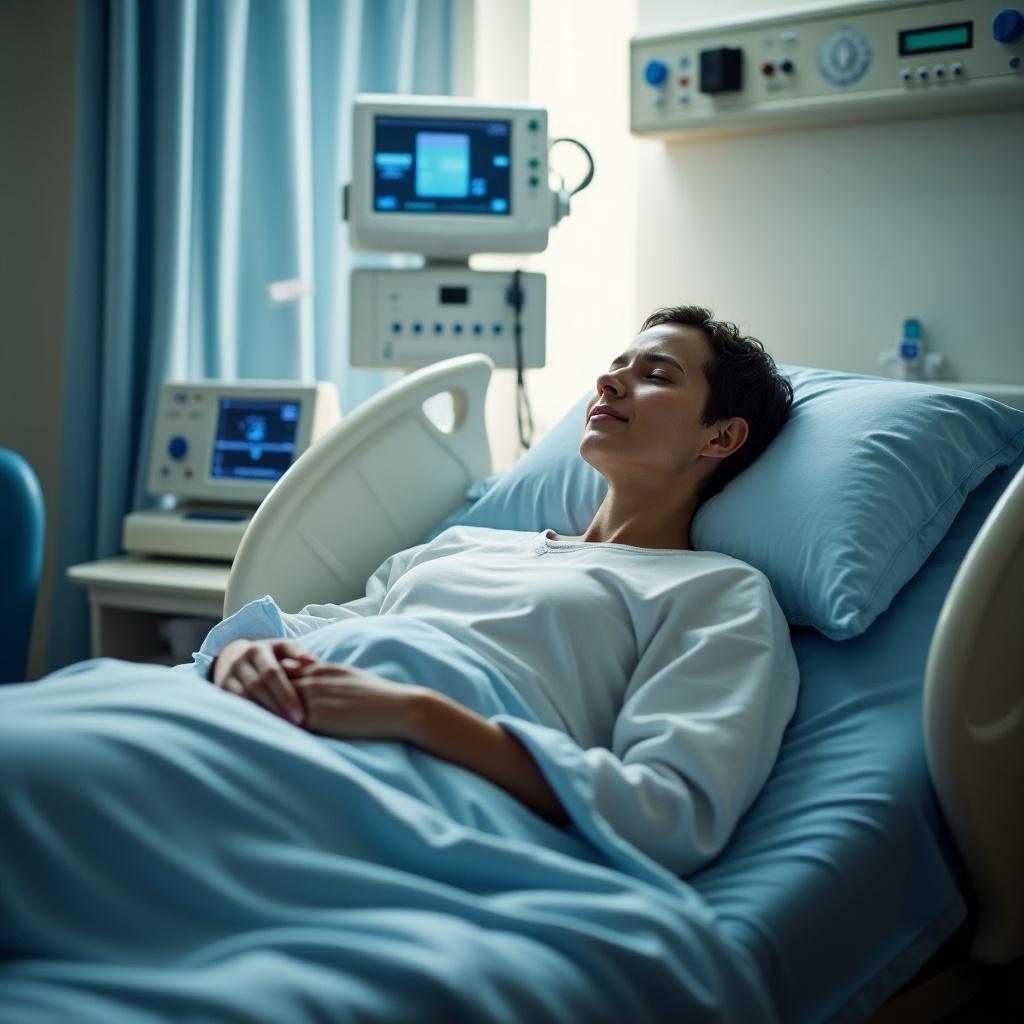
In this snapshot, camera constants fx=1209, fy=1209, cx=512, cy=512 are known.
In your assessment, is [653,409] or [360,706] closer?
[360,706]

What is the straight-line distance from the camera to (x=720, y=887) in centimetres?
121

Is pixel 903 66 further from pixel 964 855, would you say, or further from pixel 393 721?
pixel 393 721

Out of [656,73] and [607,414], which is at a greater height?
[656,73]

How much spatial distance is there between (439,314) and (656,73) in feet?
2.44

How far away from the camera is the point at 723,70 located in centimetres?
266

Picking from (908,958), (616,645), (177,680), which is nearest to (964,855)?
(908,958)

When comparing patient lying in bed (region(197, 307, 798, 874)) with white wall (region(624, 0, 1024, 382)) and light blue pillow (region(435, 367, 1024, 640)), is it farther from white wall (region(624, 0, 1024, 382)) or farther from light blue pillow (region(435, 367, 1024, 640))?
white wall (region(624, 0, 1024, 382))

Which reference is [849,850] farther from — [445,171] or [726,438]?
[445,171]

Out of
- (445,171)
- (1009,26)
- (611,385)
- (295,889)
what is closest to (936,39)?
(1009,26)

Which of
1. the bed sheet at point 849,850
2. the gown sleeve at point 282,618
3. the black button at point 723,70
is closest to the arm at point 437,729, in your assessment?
the bed sheet at point 849,850

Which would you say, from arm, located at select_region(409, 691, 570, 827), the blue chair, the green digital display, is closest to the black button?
the green digital display

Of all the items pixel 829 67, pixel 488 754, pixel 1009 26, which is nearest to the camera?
pixel 488 754

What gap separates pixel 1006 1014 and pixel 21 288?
10.3ft

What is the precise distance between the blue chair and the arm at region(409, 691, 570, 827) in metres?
1.25
